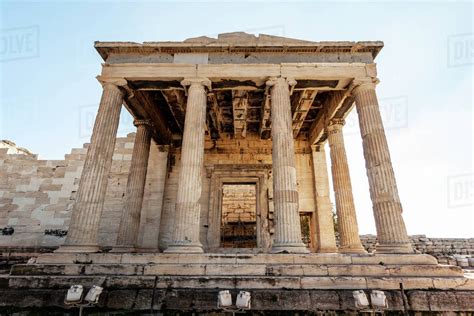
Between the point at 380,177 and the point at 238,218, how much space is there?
42.4 feet

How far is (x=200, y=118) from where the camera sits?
10594 mm

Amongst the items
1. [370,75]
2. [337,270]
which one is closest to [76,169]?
[337,270]

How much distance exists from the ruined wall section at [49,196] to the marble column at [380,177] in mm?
10577

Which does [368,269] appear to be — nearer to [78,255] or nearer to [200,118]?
[200,118]

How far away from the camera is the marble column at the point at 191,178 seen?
8828 millimetres

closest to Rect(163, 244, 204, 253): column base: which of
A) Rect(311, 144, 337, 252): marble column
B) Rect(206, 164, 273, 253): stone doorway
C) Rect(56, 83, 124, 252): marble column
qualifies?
Rect(56, 83, 124, 252): marble column

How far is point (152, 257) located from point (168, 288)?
5.54 feet

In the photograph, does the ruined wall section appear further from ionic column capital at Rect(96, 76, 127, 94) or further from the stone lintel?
the stone lintel

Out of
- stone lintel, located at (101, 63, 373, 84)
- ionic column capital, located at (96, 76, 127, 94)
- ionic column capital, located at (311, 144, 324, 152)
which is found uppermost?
stone lintel, located at (101, 63, 373, 84)

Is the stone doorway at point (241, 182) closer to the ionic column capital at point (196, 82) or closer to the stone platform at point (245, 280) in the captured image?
the ionic column capital at point (196, 82)

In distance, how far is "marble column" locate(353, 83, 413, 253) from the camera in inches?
351

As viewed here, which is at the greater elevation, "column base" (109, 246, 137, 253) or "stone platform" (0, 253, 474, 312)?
"column base" (109, 246, 137, 253)

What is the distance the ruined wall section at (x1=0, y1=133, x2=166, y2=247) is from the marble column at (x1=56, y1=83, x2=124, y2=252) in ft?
17.0

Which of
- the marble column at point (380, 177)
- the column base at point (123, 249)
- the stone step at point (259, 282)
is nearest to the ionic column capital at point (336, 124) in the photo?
the marble column at point (380, 177)
